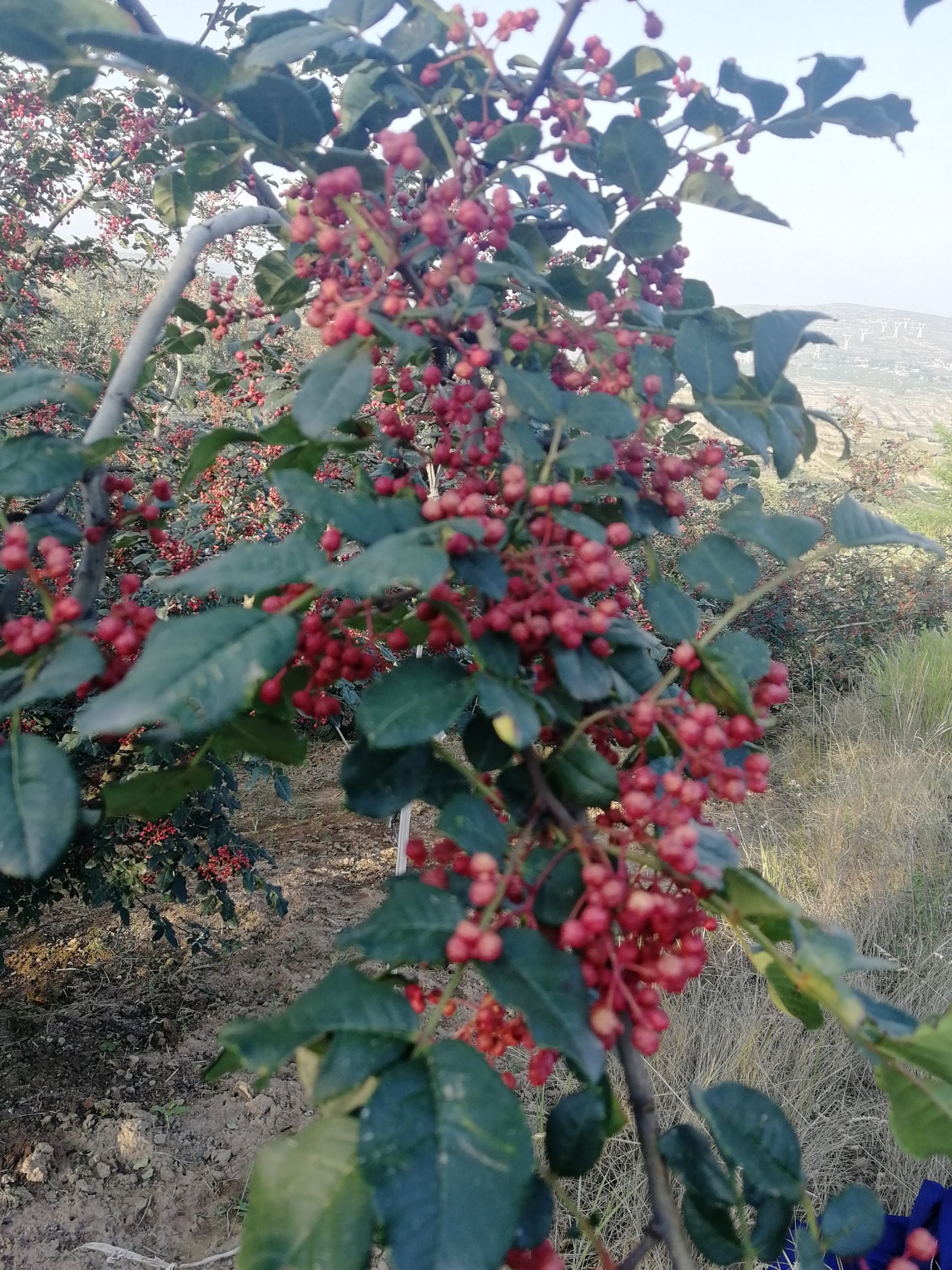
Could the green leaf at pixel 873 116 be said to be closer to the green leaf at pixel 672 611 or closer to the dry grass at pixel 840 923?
the green leaf at pixel 672 611

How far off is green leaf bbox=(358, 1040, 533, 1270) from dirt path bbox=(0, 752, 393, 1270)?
1.91 m

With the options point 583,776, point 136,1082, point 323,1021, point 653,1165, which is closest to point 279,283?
point 583,776

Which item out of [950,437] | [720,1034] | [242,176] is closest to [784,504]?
[950,437]

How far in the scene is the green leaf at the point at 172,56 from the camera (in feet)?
1.73

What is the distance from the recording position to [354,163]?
2.03ft

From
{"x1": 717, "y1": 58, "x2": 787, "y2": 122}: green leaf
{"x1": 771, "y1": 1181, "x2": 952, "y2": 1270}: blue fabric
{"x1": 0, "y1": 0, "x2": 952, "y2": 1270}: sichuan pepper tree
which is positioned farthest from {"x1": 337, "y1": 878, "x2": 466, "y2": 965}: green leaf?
{"x1": 771, "y1": 1181, "x2": 952, "y2": 1270}: blue fabric

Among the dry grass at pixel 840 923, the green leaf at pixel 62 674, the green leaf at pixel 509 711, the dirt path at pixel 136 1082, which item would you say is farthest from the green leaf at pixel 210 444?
the dirt path at pixel 136 1082

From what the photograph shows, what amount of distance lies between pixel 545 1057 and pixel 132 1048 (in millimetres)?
2285

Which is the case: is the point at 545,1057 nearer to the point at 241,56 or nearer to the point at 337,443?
the point at 337,443

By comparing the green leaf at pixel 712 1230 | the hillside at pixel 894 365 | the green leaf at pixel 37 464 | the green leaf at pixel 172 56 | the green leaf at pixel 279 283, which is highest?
the hillside at pixel 894 365

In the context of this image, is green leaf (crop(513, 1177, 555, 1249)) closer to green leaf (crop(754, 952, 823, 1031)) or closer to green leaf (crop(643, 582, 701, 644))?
green leaf (crop(754, 952, 823, 1031))

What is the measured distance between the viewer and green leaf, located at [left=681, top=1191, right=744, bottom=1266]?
583 millimetres

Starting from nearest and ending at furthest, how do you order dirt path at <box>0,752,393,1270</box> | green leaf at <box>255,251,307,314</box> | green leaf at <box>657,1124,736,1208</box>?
green leaf at <box>657,1124,736,1208</box>
green leaf at <box>255,251,307,314</box>
dirt path at <box>0,752,393,1270</box>

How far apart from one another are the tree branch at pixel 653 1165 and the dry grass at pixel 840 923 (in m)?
1.16
